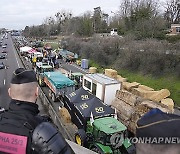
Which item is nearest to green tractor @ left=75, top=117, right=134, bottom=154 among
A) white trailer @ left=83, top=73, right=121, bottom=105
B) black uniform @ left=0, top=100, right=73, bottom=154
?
white trailer @ left=83, top=73, right=121, bottom=105

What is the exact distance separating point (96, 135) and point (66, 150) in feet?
29.8

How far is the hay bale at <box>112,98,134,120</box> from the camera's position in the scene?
1389cm

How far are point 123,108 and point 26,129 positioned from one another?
42.1ft

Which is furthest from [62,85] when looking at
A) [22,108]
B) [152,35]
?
[152,35]

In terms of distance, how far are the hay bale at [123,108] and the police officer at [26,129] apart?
11.6 m

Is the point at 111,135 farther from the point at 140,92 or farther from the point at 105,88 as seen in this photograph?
the point at 140,92

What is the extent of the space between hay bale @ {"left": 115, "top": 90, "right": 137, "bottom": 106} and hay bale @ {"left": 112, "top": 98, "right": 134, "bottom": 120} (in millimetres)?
233

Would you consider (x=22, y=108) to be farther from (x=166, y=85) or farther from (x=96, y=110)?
(x=166, y=85)

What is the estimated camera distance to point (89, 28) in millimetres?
73062

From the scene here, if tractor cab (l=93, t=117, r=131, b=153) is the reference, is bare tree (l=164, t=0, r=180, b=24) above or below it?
above

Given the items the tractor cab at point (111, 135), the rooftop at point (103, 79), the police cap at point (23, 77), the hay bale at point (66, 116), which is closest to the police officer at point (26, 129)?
the police cap at point (23, 77)

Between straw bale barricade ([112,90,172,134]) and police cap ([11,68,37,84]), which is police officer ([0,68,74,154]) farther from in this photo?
straw bale barricade ([112,90,172,134])

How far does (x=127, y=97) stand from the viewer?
600 inches

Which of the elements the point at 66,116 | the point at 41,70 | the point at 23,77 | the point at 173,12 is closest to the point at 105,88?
the point at 66,116
